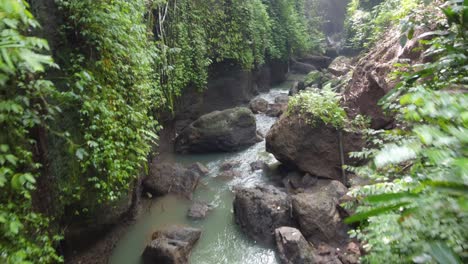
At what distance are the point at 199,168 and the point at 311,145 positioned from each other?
272cm

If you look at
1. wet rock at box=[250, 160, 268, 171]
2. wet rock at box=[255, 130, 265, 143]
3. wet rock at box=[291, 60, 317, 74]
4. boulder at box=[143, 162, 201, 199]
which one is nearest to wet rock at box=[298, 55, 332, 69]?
wet rock at box=[291, 60, 317, 74]

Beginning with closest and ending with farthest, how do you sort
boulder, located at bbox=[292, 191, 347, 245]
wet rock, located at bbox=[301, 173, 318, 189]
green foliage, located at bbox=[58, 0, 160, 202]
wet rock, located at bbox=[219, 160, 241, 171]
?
green foliage, located at bbox=[58, 0, 160, 202], boulder, located at bbox=[292, 191, 347, 245], wet rock, located at bbox=[301, 173, 318, 189], wet rock, located at bbox=[219, 160, 241, 171]

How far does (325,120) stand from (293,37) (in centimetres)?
1103

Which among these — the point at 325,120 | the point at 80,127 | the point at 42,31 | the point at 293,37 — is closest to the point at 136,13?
the point at 42,31

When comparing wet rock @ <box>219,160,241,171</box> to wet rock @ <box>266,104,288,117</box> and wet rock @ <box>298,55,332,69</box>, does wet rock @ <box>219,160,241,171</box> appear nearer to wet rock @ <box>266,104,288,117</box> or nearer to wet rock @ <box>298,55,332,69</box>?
wet rock @ <box>266,104,288,117</box>

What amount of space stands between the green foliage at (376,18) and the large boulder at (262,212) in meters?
3.30

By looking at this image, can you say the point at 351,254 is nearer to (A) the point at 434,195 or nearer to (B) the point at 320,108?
(B) the point at 320,108

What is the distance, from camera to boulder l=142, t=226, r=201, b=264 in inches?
171

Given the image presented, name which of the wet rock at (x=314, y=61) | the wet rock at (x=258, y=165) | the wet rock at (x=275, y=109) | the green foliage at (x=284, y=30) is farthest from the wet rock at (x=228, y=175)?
the wet rock at (x=314, y=61)

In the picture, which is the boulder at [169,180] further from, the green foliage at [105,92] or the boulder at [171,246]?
the green foliage at [105,92]

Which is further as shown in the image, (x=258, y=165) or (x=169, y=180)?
(x=258, y=165)

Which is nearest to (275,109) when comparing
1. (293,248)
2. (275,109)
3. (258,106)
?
(275,109)

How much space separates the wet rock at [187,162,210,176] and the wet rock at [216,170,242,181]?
410 millimetres

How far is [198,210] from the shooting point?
576cm
